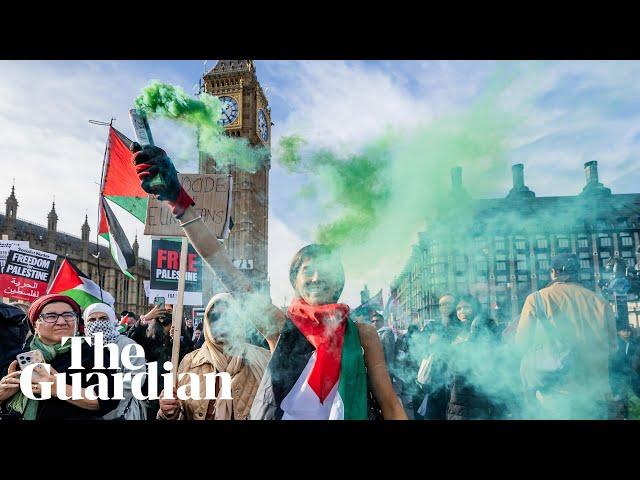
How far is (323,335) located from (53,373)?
6.54 ft

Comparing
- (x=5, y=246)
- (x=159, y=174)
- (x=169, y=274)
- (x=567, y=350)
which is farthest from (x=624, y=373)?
(x=5, y=246)

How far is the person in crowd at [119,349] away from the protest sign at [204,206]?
3.68 feet

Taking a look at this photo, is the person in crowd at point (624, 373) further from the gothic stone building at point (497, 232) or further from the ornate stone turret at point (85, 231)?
the ornate stone turret at point (85, 231)

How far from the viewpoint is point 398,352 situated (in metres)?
6.82

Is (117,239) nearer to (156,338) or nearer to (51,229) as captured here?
(156,338)

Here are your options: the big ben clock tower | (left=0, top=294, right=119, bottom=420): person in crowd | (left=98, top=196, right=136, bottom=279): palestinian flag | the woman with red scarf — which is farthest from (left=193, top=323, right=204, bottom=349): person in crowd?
the woman with red scarf

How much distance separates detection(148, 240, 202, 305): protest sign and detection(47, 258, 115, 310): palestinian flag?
7.66 feet

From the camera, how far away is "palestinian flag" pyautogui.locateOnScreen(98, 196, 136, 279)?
6391 mm

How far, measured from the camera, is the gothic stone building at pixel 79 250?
53.5 metres

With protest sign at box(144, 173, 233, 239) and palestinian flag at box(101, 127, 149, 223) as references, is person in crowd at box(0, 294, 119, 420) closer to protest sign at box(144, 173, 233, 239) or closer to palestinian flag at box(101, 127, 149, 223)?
protest sign at box(144, 173, 233, 239)

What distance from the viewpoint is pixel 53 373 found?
3281mm

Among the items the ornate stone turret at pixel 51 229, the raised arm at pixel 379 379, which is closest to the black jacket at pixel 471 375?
the raised arm at pixel 379 379
